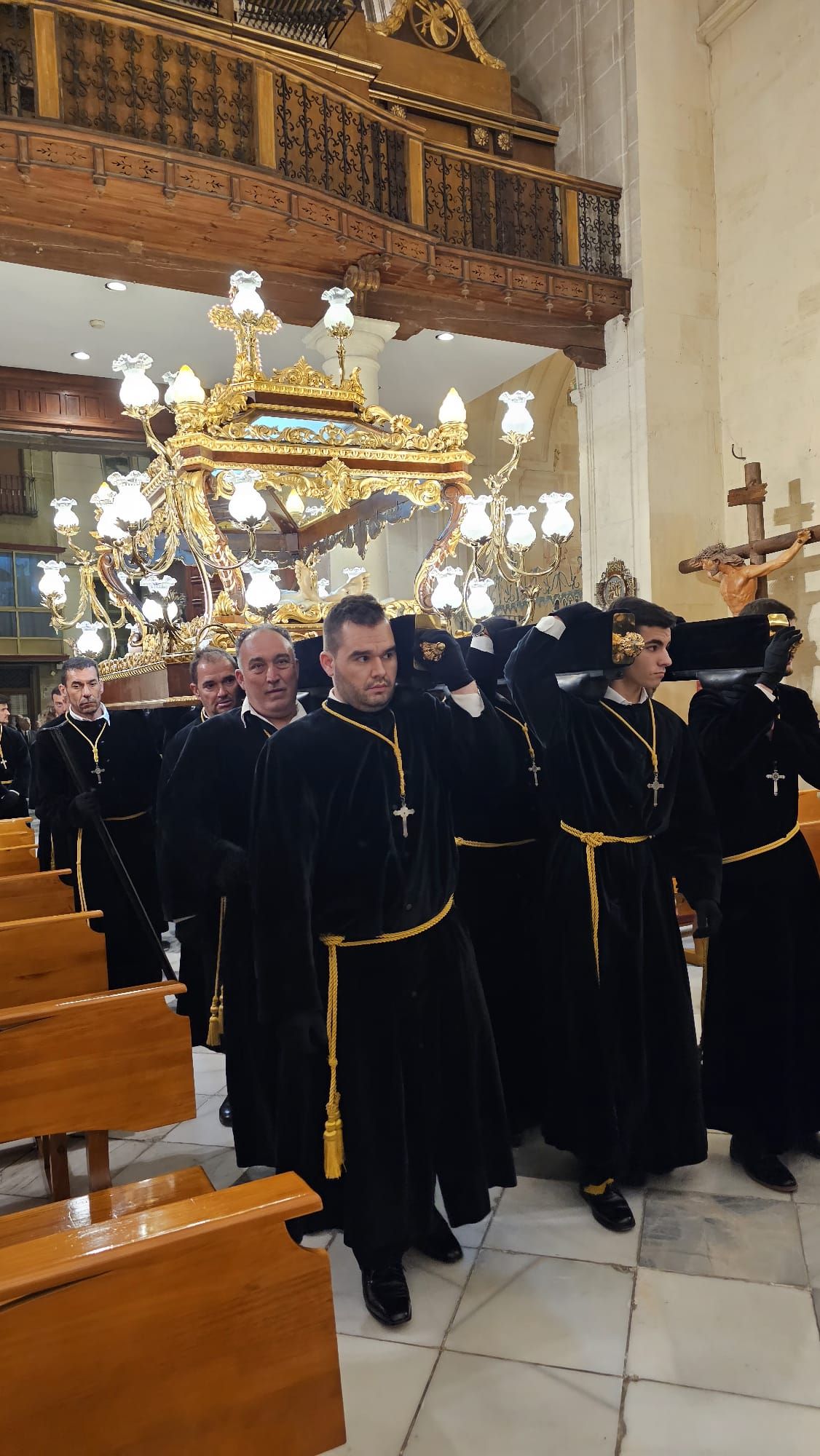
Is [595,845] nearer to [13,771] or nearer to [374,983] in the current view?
[374,983]

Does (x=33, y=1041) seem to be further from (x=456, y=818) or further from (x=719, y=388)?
(x=719, y=388)

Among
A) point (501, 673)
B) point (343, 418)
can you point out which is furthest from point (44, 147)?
point (501, 673)

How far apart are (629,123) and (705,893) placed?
1047 cm

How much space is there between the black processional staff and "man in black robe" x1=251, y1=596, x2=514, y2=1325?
1358 mm

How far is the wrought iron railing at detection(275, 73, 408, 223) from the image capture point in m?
8.14

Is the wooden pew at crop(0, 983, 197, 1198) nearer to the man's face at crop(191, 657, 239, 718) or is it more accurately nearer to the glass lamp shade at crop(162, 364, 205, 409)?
the man's face at crop(191, 657, 239, 718)

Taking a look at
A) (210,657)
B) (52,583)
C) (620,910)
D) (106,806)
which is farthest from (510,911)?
(52,583)

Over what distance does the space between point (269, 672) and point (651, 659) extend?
1245mm

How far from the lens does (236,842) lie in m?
3.19

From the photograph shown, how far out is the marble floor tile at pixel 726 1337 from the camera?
2.05 metres

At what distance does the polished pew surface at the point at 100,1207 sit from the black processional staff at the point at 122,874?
1.69 m

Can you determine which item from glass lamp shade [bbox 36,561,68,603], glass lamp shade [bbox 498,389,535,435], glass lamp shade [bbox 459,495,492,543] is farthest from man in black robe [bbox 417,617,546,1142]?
glass lamp shade [bbox 36,561,68,603]

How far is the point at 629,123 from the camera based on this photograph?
404 inches

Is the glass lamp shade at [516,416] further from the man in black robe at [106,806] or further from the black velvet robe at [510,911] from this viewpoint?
the black velvet robe at [510,911]
